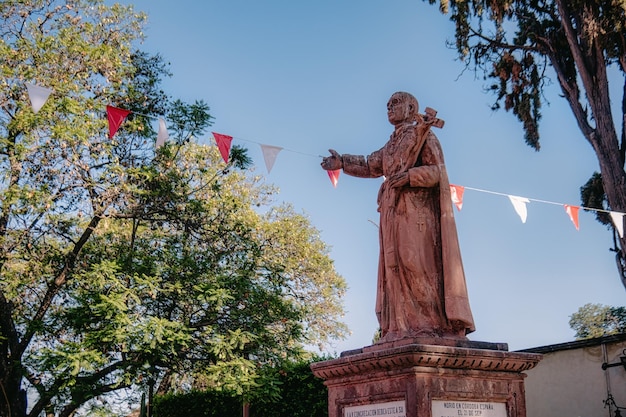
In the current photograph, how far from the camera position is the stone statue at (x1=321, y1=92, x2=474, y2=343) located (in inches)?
235

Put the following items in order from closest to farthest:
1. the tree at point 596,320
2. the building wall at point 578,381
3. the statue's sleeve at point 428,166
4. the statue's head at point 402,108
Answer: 1. the statue's sleeve at point 428,166
2. the statue's head at point 402,108
3. the building wall at point 578,381
4. the tree at point 596,320

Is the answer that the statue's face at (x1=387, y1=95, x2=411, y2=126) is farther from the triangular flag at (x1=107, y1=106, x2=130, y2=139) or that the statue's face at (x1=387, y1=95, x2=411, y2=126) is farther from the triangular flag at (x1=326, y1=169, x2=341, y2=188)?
the triangular flag at (x1=107, y1=106, x2=130, y2=139)

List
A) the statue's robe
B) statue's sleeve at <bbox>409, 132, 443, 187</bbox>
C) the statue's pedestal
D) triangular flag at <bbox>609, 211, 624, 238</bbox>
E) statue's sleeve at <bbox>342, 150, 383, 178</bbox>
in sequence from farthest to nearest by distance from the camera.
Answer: triangular flag at <bbox>609, 211, 624, 238</bbox> < statue's sleeve at <bbox>342, 150, 383, 178</bbox> < statue's sleeve at <bbox>409, 132, 443, 187</bbox> < the statue's robe < the statue's pedestal

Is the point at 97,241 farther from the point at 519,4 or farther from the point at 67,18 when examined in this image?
the point at 519,4

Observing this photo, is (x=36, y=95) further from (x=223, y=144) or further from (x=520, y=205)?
(x=520, y=205)

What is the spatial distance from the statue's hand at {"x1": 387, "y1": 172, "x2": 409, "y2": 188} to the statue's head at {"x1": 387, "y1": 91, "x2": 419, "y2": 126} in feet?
2.06

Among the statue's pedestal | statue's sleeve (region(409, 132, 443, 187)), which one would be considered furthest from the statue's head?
the statue's pedestal

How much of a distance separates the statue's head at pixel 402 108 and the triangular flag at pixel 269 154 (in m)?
4.81

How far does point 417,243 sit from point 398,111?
1.31m

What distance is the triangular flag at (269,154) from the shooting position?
1138 cm

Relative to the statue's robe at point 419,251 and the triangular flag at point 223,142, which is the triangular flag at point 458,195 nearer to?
the triangular flag at point 223,142

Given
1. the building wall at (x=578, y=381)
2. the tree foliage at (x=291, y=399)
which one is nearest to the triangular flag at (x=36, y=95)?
the tree foliage at (x=291, y=399)

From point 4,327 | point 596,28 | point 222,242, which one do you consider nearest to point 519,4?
point 596,28

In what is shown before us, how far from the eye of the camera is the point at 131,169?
561 inches
